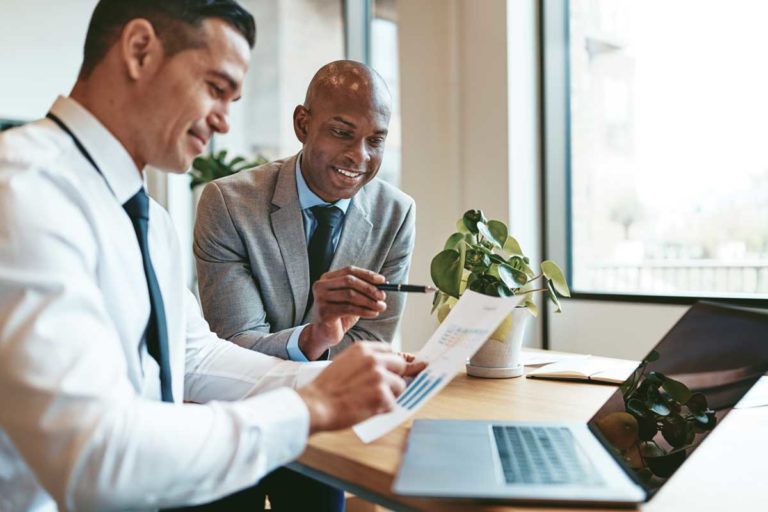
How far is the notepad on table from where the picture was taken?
1420 millimetres

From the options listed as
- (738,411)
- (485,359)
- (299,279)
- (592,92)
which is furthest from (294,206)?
(592,92)

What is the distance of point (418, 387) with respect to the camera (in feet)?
3.25

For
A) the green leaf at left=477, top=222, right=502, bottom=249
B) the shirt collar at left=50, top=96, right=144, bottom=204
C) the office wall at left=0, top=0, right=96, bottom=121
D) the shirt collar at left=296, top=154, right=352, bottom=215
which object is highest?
the office wall at left=0, top=0, right=96, bottom=121

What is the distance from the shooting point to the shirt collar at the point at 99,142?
914 millimetres

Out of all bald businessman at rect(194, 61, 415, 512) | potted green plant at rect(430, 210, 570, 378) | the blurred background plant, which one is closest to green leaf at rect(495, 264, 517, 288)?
potted green plant at rect(430, 210, 570, 378)

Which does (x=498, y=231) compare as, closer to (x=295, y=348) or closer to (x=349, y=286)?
(x=349, y=286)

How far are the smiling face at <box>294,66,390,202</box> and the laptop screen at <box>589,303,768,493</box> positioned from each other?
94 cm

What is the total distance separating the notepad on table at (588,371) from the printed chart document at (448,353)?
0.45 m

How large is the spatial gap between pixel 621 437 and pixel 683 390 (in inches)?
4.4

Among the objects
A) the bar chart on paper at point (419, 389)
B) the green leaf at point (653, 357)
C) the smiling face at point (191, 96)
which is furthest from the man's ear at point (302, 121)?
the green leaf at point (653, 357)

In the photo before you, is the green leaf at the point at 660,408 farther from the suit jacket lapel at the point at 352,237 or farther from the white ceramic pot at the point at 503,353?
the suit jacket lapel at the point at 352,237

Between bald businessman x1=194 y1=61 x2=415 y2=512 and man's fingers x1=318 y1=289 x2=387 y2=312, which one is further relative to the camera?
bald businessman x1=194 y1=61 x2=415 y2=512

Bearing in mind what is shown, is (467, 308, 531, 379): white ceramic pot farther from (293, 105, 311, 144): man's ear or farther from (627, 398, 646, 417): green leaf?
(293, 105, 311, 144): man's ear

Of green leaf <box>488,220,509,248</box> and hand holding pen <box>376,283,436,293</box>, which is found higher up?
green leaf <box>488,220,509,248</box>
